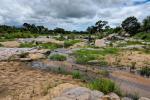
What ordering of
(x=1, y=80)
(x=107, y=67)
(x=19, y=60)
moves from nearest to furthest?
(x=1, y=80)
(x=107, y=67)
(x=19, y=60)

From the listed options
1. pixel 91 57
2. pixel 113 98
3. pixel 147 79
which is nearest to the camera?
pixel 113 98

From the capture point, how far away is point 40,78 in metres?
19.1

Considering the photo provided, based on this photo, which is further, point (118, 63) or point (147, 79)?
point (118, 63)

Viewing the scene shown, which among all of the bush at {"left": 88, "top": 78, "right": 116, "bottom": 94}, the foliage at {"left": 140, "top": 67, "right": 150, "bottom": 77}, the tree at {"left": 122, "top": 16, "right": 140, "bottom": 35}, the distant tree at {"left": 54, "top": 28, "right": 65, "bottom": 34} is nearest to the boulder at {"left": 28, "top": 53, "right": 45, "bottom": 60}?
the foliage at {"left": 140, "top": 67, "right": 150, "bottom": 77}

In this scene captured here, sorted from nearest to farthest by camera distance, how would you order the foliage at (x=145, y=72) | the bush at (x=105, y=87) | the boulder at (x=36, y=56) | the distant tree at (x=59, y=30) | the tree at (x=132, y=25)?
the bush at (x=105, y=87), the foliage at (x=145, y=72), the boulder at (x=36, y=56), the tree at (x=132, y=25), the distant tree at (x=59, y=30)

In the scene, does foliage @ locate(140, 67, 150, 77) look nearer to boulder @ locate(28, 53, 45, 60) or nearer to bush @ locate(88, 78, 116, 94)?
bush @ locate(88, 78, 116, 94)

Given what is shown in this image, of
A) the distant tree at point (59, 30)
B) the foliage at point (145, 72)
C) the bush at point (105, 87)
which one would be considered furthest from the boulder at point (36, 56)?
the distant tree at point (59, 30)

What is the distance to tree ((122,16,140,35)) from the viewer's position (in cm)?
9888

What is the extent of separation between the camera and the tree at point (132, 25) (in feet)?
324

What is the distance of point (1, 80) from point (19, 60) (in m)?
11.7

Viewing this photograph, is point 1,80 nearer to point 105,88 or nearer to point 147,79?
point 105,88

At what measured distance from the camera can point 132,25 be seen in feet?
325

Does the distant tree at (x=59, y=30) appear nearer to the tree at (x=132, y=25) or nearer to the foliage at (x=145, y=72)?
the tree at (x=132, y=25)

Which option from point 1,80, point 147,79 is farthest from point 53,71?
point 147,79
